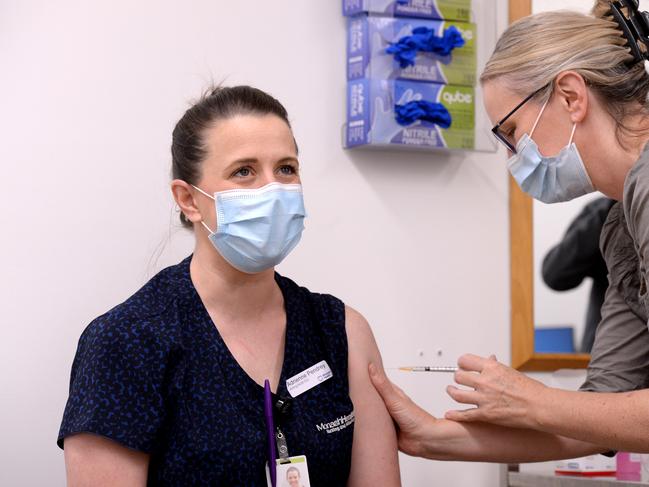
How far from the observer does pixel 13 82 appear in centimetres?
216

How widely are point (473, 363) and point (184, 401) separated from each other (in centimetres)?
58

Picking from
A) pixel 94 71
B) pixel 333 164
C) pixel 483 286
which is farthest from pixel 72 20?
pixel 483 286

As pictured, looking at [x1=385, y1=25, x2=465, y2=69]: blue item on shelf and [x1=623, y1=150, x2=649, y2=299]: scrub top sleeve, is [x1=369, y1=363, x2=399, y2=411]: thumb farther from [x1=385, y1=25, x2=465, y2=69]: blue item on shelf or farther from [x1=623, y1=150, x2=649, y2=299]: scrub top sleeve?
[x1=385, y1=25, x2=465, y2=69]: blue item on shelf

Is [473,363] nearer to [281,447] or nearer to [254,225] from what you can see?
[281,447]

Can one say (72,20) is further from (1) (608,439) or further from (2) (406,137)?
(1) (608,439)

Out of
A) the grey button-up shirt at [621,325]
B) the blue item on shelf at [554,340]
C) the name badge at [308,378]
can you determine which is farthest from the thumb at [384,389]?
the blue item on shelf at [554,340]

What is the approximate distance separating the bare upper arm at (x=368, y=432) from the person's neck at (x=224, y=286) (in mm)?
240

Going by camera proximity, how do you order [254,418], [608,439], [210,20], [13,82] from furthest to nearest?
[210,20] < [13,82] < [254,418] < [608,439]

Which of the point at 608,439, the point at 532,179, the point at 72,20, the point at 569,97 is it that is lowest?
the point at 608,439

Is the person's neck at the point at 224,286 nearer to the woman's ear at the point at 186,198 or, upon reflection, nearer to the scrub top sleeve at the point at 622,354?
the woman's ear at the point at 186,198

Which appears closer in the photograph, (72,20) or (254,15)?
(72,20)

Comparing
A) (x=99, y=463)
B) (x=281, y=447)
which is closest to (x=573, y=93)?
(x=281, y=447)

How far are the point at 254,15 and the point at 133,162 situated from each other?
1.62ft

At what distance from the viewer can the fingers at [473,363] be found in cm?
194
